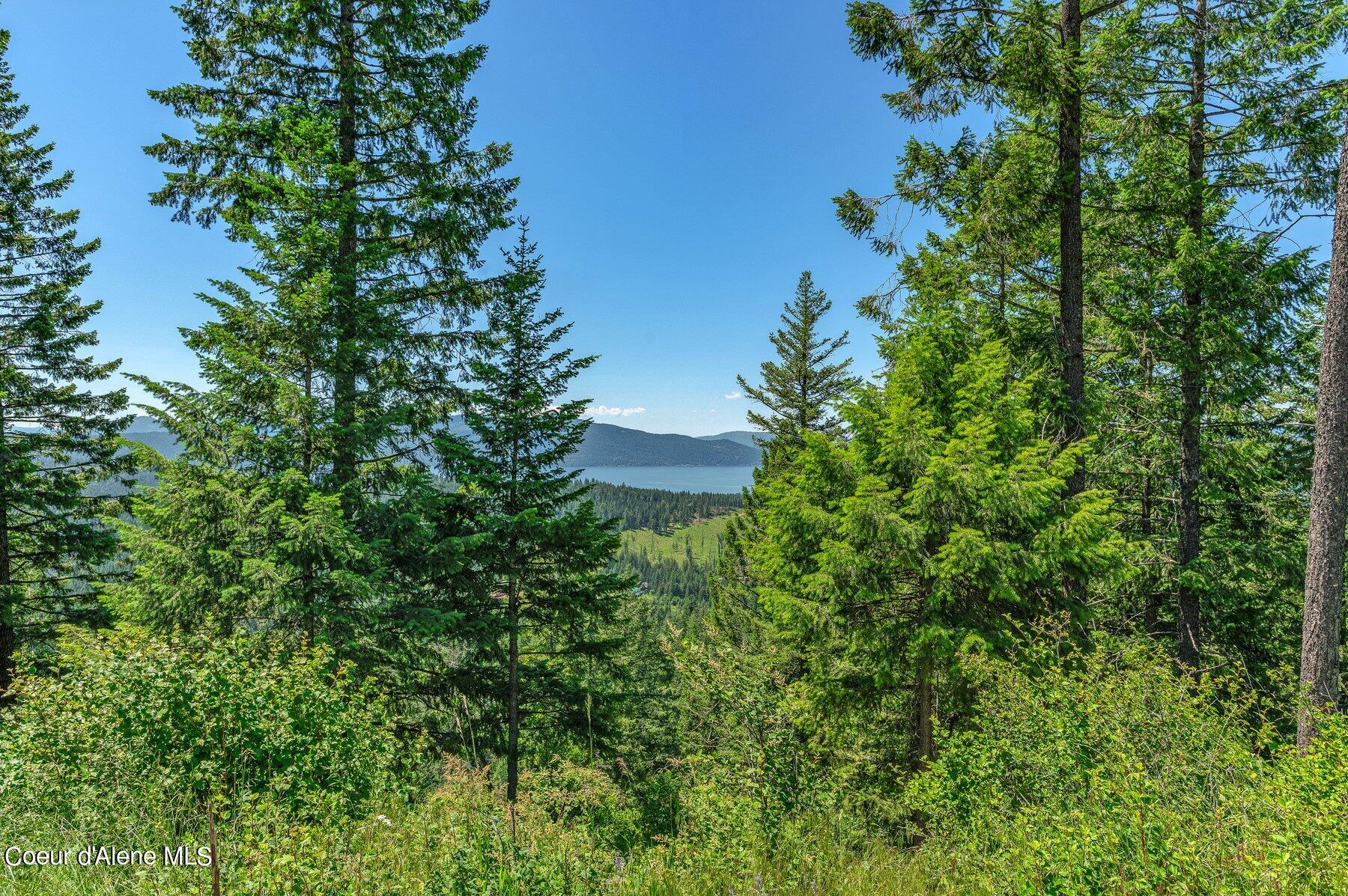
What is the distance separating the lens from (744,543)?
25.8ft

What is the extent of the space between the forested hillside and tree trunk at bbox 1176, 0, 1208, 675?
0.09 meters

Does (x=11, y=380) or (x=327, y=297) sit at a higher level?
(x=327, y=297)

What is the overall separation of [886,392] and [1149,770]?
14.2 ft

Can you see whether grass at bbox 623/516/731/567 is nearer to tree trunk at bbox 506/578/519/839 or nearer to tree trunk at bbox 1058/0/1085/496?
tree trunk at bbox 506/578/519/839

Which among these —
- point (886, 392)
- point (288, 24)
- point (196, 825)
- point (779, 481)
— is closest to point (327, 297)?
point (288, 24)

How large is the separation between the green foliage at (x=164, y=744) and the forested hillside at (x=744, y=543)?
29 millimetres

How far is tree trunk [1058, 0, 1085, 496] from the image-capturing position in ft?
21.9

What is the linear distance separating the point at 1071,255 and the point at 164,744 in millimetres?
10841

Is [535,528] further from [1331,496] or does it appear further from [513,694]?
[1331,496]

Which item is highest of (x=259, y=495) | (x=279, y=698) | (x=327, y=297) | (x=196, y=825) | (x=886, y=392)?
(x=327, y=297)

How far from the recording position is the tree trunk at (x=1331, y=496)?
5.56m

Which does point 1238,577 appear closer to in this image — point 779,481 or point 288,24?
point 779,481

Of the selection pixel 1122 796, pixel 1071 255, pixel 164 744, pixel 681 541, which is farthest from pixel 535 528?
pixel 681 541

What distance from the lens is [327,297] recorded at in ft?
21.4
